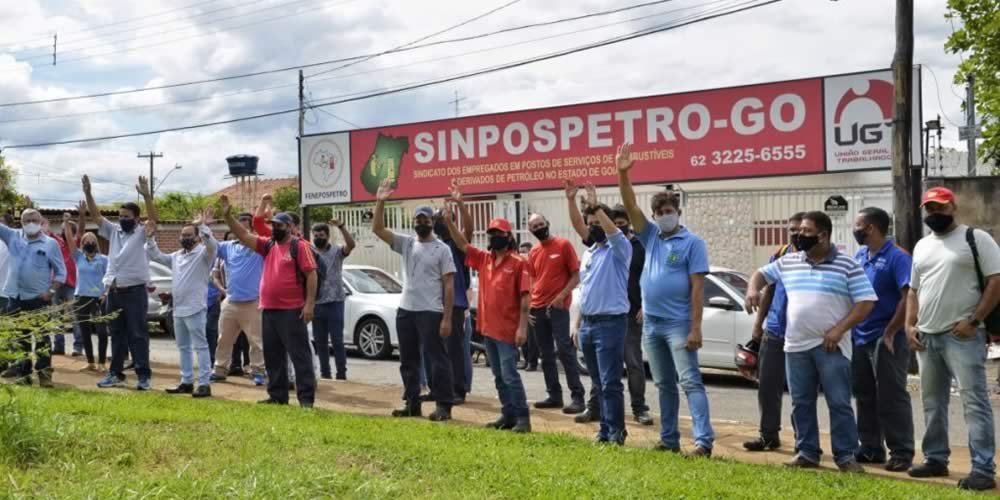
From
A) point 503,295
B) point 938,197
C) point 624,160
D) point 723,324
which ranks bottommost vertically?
point 723,324

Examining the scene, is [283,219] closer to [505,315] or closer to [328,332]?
[505,315]

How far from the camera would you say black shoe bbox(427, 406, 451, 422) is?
8883 mm

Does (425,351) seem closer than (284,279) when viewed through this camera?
Yes

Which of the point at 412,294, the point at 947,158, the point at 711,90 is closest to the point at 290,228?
the point at 412,294

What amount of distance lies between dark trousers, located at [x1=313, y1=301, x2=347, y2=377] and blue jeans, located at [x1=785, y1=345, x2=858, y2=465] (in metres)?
6.46

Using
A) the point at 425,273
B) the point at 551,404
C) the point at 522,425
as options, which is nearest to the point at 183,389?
the point at 425,273

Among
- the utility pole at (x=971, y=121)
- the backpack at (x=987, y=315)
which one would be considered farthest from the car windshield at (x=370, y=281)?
the utility pole at (x=971, y=121)

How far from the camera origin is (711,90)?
67.5 feet

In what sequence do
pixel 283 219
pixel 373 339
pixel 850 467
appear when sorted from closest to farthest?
pixel 850 467 < pixel 283 219 < pixel 373 339

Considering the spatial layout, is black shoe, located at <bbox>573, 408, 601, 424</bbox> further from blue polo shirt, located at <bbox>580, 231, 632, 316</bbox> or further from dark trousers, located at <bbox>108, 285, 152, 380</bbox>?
dark trousers, located at <bbox>108, 285, 152, 380</bbox>

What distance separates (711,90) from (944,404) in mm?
14593

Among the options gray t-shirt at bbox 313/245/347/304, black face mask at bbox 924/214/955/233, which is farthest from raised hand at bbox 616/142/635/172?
gray t-shirt at bbox 313/245/347/304

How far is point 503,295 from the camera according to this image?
8.38 metres

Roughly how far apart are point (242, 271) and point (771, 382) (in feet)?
19.8
